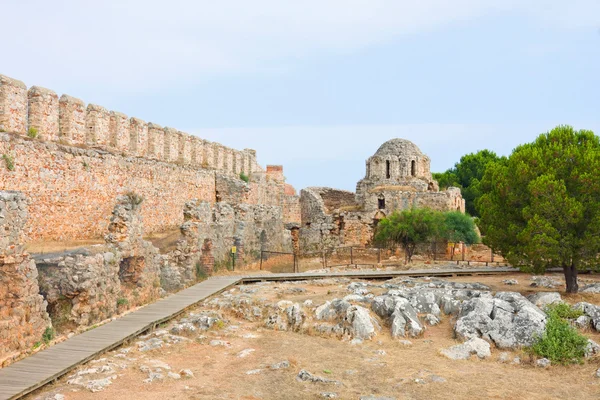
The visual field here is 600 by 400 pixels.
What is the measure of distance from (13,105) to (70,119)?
2.20 meters

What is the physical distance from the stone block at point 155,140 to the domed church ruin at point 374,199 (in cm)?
1221

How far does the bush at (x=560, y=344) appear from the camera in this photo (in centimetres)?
1119

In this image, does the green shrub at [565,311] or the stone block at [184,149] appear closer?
the green shrub at [565,311]

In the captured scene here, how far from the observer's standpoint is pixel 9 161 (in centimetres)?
1475

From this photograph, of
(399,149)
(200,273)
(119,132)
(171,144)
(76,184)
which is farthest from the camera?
(399,149)

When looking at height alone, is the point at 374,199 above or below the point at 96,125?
below

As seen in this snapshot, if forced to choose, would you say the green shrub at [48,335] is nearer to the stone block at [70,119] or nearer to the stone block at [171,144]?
the stone block at [70,119]

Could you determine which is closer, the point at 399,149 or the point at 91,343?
the point at 91,343

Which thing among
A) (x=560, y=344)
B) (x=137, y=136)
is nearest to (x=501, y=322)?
(x=560, y=344)

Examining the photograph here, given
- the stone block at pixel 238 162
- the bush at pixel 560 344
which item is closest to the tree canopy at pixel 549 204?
the bush at pixel 560 344

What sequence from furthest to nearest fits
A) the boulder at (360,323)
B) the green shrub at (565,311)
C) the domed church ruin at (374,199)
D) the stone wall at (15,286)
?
the domed church ruin at (374,199) < the green shrub at (565,311) < the boulder at (360,323) < the stone wall at (15,286)

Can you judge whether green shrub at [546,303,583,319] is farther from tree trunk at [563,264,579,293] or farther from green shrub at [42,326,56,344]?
green shrub at [42,326,56,344]

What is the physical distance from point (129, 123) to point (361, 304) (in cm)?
1119

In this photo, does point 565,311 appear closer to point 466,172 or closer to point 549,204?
point 549,204
